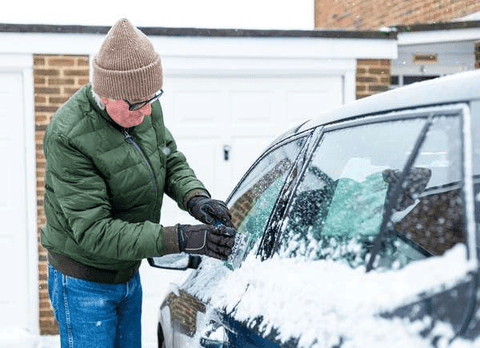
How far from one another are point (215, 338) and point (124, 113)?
3.21 feet

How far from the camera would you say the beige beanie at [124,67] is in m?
2.26

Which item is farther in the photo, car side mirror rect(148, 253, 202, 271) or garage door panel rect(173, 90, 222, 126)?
garage door panel rect(173, 90, 222, 126)

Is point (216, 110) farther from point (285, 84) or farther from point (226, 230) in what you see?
point (226, 230)

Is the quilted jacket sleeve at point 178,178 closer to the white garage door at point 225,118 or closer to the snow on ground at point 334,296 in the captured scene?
the snow on ground at point 334,296

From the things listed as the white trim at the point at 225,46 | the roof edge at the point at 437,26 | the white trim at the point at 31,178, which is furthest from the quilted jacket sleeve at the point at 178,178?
the roof edge at the point at 437,26

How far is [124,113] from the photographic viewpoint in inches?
91.3

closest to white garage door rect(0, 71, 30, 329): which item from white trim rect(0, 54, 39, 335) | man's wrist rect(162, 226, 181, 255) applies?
white trim rect(0, 54, 39, 335)

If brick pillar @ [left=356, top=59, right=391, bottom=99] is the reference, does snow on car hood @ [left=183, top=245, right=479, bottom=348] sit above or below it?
below

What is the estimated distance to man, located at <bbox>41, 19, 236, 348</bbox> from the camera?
2150 millimetres

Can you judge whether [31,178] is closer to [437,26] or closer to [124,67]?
[124,67]

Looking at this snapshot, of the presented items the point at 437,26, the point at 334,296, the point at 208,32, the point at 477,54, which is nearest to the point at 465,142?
the point at 334,296

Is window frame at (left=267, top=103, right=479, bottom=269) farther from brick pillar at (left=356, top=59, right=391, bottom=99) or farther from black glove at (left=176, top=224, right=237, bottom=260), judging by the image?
brick pillar at (left=356, top=59, right=391, bottom=99)

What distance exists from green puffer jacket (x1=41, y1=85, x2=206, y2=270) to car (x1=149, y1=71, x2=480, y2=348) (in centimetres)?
45

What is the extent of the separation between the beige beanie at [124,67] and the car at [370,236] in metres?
0.69
